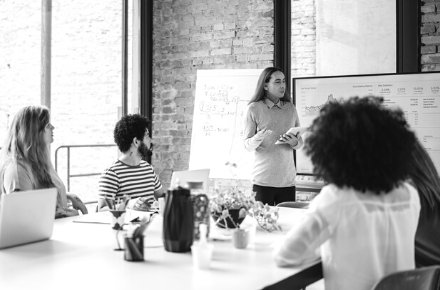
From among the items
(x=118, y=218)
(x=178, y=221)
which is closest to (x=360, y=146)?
(x=178, y=221)

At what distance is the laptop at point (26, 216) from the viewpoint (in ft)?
6.81

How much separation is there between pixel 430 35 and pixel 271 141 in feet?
5.23

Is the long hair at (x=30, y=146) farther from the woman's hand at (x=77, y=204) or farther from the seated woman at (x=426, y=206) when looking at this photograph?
the seated woman at (x=426, y=206)

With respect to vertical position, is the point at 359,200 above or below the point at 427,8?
below

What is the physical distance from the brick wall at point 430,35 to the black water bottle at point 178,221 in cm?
317

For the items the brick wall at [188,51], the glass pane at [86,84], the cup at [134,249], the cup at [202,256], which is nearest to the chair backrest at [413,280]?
the cup at [202,256]

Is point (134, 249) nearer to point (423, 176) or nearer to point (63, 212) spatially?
point (423, 176)

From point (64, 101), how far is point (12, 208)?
3.33 metres

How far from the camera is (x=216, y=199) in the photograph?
246cm

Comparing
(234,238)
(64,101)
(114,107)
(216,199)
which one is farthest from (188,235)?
(114,107)

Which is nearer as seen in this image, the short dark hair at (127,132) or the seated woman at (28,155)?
the seated woman at (28,155)

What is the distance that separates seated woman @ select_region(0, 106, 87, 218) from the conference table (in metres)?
0.56

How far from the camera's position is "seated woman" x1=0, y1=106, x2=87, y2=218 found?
283 cm

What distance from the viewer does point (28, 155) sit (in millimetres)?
2908
